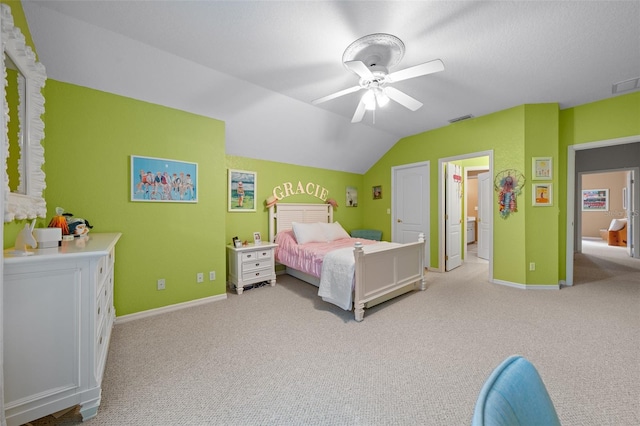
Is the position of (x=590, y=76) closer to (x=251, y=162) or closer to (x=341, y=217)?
(x=341, y=217)

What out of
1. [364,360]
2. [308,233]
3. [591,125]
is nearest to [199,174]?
[308,233]

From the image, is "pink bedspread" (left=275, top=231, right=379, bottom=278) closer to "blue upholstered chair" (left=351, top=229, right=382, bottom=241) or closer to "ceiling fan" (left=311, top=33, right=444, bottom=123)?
"blue upholstered chair" (left=351, top=229, right=382, bottom=241)

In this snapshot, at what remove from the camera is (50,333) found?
4.42ft

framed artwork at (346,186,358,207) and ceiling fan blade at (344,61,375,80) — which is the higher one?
ceiling fan blade at (344,61,375,80)

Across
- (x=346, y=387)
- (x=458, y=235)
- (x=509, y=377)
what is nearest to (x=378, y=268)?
(x=346, y=387)

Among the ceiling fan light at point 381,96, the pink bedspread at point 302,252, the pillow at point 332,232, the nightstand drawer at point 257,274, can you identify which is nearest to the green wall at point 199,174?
the nightstand drawer at point 257,274

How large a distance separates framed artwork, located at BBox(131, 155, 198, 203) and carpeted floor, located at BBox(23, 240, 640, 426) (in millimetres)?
1355

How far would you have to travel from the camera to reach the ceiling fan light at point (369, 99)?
2.34 m

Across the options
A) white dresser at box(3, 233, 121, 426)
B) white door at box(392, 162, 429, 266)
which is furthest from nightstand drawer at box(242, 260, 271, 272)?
white door at box(392, 162, 429, 266)

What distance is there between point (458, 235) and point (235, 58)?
4.99m

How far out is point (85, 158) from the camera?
244 cm

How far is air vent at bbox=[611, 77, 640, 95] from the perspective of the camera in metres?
2.95

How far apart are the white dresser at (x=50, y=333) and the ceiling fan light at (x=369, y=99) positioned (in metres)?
2.36

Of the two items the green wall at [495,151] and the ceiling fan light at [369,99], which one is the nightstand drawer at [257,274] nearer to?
the ceiling fan light at [369,99]
